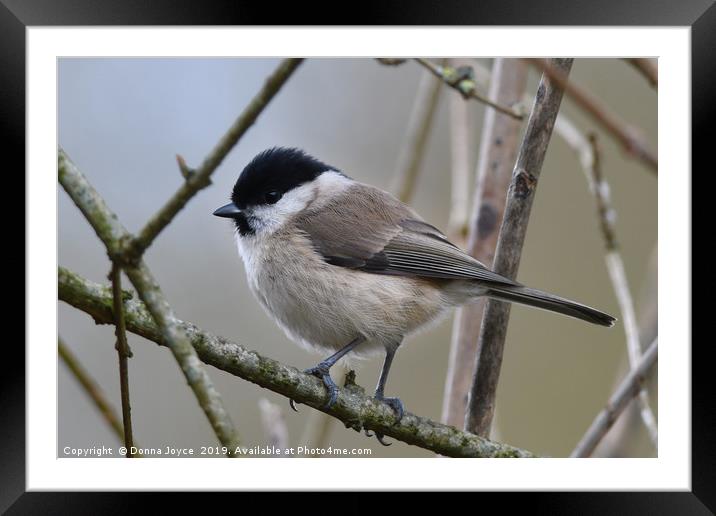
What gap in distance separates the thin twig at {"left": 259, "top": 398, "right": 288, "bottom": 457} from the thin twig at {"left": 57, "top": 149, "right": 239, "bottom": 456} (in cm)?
103

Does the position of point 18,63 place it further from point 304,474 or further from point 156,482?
point 304,474

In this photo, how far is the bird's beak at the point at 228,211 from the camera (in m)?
2.85

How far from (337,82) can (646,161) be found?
1.96 meters

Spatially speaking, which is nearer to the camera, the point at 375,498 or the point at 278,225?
the point at 375,498

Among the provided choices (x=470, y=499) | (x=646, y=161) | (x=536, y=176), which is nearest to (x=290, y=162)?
(x=536, y=176)

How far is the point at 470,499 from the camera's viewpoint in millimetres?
2518

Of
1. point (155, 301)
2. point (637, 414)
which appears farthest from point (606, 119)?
point (637, 414)

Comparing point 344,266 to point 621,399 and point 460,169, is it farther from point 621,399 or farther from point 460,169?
point 621,399

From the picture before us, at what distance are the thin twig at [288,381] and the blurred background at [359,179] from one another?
28cm

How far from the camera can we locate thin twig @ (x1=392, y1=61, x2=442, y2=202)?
3.27 m

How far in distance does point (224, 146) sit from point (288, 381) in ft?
2.91

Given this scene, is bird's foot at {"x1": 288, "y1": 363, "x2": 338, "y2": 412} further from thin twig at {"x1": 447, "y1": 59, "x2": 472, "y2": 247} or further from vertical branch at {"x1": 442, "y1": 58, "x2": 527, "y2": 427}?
thin twig at {"x1": 447, "y1": 59, "x2": 472, "y2": 247}

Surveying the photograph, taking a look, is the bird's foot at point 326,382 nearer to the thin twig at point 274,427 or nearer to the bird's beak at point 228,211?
the thin twig at point 274,427

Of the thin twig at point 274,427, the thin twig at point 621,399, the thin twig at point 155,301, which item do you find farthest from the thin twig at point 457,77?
the thin twig at point 274,427
